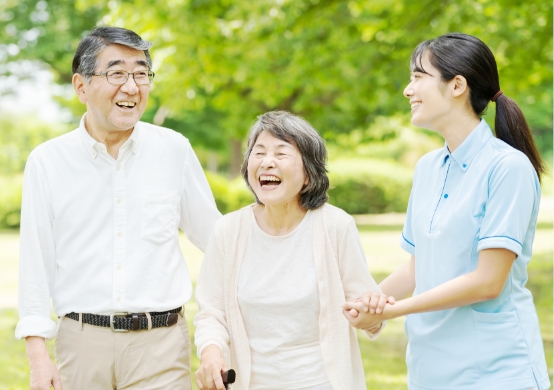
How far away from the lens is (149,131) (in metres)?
3.46

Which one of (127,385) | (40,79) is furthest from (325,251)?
(40,79)

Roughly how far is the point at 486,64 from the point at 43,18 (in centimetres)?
2629

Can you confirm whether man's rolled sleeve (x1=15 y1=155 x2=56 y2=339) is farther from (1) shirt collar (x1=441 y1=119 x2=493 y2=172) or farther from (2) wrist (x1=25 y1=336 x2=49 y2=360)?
(1) shirt collar (x1=441 y1=119 x2=493 y2=172)

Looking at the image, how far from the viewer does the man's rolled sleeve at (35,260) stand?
3139 mm

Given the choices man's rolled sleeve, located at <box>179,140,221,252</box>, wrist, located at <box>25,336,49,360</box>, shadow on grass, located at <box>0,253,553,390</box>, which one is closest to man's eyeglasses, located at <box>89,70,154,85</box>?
man's rolled sleeve, located at <box>179,140,221,252</box>

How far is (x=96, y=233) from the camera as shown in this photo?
10.6ft

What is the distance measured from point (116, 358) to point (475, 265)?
1.50 m

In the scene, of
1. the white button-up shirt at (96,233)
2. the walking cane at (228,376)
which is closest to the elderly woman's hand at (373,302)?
the walking cane at (228,376)

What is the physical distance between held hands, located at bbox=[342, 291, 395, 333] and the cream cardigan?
0.09 m

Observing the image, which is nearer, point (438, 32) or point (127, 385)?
point (127, 385)

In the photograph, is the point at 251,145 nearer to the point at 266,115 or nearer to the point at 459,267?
the point at 266,115

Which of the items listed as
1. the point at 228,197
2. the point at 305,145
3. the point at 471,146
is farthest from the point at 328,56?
the point at 228,197

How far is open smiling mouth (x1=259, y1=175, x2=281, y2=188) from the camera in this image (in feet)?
9.35

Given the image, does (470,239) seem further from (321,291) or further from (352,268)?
(321,291)
